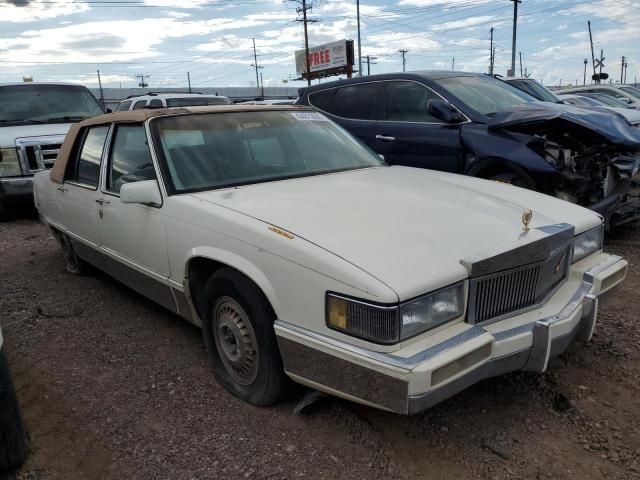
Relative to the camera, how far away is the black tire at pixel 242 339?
8.44 ft

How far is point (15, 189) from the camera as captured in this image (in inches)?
302

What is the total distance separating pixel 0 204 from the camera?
7.90 m

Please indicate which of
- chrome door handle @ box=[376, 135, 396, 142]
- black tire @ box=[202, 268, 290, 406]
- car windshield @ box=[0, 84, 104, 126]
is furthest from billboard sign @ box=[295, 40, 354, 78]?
black tire @ box=[202, 268, 290, 406]

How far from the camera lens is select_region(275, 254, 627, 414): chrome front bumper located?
207 centimetres

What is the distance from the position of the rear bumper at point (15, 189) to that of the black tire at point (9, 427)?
6.20 m

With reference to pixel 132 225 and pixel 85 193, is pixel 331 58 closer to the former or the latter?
pixel 85 193

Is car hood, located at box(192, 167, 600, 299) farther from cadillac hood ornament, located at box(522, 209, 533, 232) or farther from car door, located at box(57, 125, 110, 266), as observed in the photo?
car door, located at box(57, 125, 110, 266)

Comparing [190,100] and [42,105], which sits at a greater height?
[42,105]

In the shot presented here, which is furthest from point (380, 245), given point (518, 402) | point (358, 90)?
point (358, 90)

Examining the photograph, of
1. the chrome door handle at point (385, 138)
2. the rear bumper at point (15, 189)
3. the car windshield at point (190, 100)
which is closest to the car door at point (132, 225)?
the chrome door handle at point (385, 138)

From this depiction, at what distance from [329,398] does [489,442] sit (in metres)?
0.82

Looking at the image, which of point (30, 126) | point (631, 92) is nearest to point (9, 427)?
point (30, 126)

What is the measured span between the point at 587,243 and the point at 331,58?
165 ft

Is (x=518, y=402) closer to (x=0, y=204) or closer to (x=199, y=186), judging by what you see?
(x=199, y=186)
